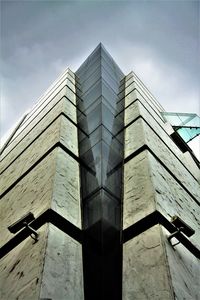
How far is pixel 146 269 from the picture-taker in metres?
2.02

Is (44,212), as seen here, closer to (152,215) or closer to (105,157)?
(152,215)

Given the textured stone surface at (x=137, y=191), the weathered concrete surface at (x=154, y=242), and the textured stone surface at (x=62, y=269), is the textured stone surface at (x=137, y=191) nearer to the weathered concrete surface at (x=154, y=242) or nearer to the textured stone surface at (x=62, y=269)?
the weathered concrete surface at (x=154, y=242)

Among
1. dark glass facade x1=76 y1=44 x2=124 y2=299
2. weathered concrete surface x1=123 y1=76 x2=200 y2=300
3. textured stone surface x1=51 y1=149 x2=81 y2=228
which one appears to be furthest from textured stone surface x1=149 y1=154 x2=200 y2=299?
textured stone surface x1=51 y1=149 x2=81 y2=228

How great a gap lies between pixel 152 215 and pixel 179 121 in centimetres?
636

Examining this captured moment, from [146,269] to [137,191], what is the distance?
0.98 metres

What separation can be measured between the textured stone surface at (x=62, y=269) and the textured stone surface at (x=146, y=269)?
0.33 m

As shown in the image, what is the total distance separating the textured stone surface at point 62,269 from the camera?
1775 millimetres

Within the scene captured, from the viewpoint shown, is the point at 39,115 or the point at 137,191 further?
the point at 39,115

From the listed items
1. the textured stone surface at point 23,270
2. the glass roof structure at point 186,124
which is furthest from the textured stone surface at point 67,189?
the glass roof structure at point 186,124

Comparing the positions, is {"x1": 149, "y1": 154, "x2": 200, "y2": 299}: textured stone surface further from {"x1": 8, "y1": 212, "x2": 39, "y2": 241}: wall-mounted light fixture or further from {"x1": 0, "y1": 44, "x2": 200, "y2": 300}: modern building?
{"x1": 8, "y1": 212, "x2": 39, "y2": 241}: wall-mounted light fixture

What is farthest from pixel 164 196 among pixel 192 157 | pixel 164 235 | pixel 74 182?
pixel 192 157

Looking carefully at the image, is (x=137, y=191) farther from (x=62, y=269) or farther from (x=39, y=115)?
(x=39, y=115)

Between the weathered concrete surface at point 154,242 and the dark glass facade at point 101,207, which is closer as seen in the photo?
the weathered concrete surface at point 154,242

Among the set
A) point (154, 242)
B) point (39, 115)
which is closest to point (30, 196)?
point (154, 242)
